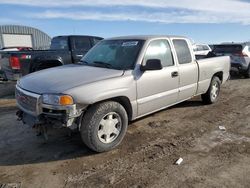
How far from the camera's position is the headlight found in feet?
12.0

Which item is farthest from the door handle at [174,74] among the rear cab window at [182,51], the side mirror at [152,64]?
the side mirror at [152,64]

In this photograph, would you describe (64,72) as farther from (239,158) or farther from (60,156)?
(239,158)

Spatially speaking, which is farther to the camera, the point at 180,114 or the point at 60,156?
the point at 180,114

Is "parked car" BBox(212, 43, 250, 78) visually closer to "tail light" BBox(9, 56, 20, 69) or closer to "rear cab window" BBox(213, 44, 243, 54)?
"rear cab window" BBox(213, 44, 243, 54)

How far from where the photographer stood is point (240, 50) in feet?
39.1

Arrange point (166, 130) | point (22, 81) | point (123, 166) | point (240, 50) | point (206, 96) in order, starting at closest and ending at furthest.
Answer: point (123, 166) → point (22, 81) → point (166, 130) → point (206, 96) → point (240, 50)

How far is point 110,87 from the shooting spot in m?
4.10

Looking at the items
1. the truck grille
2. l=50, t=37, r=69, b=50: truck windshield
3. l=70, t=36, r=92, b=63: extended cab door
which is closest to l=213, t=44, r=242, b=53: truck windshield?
l=70, t=36, r=92, b=63: extended cab door

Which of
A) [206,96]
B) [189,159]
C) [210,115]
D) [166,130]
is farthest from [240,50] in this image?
[189,159]

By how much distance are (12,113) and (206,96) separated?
491 cm

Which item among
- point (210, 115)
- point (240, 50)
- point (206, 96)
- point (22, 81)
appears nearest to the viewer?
point (22, 81)

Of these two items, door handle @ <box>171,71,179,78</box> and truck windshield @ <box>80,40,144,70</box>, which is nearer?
truck windshield @ <box>80,40,144,70</box>

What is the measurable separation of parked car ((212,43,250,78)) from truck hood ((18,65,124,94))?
8910 millimetres

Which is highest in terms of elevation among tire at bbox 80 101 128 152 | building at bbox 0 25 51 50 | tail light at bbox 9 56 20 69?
building at bbox 0 25 51 50
